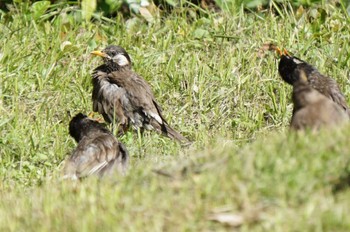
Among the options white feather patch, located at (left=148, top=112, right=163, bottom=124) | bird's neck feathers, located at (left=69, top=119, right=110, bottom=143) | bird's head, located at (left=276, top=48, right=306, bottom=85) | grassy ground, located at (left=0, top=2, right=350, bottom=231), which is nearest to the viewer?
grassy ground, located at (left=0, top=2, right=350, bottom=231)

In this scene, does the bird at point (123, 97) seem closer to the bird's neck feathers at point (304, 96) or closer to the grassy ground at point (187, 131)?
the grassy ground at point (187, 131)

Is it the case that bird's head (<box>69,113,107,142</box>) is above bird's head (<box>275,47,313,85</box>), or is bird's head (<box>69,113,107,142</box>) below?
below

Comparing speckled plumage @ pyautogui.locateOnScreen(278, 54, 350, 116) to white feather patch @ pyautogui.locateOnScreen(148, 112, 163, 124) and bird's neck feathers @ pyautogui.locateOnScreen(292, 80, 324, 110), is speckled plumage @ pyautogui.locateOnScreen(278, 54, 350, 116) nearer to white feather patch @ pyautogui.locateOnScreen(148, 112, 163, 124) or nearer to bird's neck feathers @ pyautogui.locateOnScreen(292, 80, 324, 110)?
bird's neck feathers @ pyautogui.locateOnScreen(292, 80, 324, 110)

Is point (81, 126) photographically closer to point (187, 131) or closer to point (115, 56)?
point (187, 131)

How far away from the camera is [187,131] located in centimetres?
1112

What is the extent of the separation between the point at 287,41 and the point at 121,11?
93.3 inches

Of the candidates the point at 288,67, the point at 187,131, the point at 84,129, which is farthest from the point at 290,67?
the point at 84,129

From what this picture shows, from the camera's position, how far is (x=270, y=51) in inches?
480

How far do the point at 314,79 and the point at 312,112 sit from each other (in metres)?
1.77

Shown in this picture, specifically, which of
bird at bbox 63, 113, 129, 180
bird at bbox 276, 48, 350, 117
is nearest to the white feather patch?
bird at bbox 63, 113, 129, 180

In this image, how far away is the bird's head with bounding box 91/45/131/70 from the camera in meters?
11.7

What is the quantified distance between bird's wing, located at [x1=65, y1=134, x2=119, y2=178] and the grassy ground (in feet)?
0.83

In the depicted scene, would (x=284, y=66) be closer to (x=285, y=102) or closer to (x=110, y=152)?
(x=285, y=102)

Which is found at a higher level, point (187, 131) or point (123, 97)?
point (123, 97)
